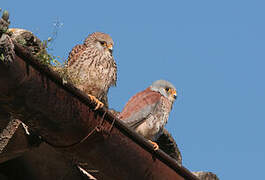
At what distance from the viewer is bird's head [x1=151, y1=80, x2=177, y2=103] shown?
7078mm

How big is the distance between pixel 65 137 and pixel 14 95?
51 centimetres

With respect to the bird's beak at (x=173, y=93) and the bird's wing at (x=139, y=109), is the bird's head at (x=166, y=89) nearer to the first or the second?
the bird's beak at (x=173, y=93)

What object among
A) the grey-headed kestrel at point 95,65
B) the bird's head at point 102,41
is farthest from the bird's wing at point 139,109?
the bird's head at point 102,41

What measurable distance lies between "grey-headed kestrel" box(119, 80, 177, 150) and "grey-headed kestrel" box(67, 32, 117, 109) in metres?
0.81

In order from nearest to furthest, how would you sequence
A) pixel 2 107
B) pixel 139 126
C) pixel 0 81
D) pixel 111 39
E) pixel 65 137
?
pixel 0 81, pixel 2 107, pixel 65 137, pixel 111 39, pixel 139 126

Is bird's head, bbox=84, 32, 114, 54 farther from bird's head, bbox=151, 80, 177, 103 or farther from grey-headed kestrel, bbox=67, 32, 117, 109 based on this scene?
bird's head, bbox=151, 80, 177, 103

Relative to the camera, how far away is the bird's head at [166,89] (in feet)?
23.2

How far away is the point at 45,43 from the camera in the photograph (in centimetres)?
342

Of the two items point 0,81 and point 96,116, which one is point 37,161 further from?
point 0,81


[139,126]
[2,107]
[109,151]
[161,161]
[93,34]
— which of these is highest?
[93,34]

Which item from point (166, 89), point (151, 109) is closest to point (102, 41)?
point (151, 109)

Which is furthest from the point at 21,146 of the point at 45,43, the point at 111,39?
the point at 111,39

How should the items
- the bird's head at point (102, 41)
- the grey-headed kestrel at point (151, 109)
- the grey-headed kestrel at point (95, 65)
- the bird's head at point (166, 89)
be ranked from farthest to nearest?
the bird's head at point (166, 89) → the grey-headed kestrel at point (151, 109) → the bird's head at point (102, 41) → the grey-headed kestrel at point (95, 65)

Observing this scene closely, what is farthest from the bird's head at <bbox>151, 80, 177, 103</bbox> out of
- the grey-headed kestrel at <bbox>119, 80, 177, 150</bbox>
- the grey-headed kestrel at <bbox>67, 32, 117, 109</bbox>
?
the grey-headed kestrel at <bbox>67, 32, 117, 109</bbox>
